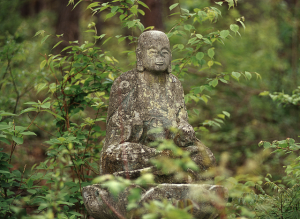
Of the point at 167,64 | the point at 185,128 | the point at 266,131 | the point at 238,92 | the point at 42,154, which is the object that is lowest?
the point at 42,154

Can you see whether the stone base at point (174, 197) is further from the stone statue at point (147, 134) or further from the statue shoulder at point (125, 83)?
the statue shoulder at point (125, 83)

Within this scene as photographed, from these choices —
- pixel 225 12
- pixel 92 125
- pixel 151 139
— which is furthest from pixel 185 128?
pixel 225 12

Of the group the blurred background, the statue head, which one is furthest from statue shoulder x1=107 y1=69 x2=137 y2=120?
the blurred background

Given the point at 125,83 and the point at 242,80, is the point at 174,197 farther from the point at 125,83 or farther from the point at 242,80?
the point at 242,80

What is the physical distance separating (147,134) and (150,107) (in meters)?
0.36

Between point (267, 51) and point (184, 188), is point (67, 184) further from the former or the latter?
point (267, 51)

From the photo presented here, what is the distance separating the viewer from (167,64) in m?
4.47

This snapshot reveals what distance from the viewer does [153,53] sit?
440cm

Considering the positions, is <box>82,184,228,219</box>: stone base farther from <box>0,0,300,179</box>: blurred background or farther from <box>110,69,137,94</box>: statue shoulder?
<box>0,0,300,179</box>: blurred background

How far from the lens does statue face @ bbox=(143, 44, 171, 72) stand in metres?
4.39

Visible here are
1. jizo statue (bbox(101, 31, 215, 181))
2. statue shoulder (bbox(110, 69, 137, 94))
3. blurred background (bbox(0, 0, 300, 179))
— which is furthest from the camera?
blurred background (bbox(0, 0, 300, 179))

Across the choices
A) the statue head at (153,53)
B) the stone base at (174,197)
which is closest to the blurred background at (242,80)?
the statue head at (153,53)

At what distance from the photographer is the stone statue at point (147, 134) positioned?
350 cm

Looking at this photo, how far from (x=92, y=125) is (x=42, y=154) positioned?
592cm
